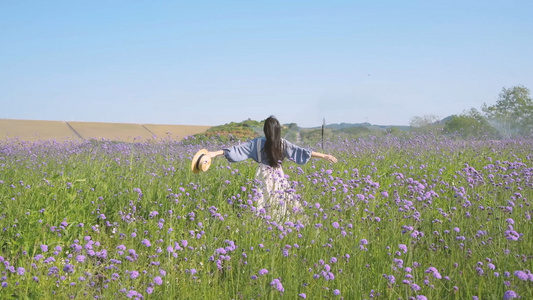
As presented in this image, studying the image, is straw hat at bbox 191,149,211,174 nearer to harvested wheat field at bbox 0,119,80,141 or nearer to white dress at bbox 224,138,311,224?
white dress at bbox 224,138,311,224

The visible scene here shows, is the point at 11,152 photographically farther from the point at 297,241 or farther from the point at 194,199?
the point at 297,241

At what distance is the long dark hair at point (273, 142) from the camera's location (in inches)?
215

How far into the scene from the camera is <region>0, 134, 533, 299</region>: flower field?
2965 millimetres

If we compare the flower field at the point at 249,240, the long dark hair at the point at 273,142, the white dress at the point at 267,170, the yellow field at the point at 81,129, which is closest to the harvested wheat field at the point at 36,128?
the yellow field at the point at 81,129

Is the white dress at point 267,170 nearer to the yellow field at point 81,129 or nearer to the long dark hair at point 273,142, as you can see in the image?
the long dark hair at point 273,142

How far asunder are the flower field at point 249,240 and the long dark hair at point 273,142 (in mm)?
346

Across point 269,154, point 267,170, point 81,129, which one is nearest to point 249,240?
point 267,170

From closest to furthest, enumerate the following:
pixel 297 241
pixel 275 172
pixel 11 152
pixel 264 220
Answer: pixel 297 241, pixel 264 220, pixel 275 172, pixel 11 152

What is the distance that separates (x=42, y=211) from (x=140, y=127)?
2459 cm

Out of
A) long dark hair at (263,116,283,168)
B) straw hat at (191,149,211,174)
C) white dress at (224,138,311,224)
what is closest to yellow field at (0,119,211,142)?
white dress at (224,138,311,224)

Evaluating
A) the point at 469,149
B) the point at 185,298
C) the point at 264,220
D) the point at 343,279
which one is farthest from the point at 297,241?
the point at 469,149

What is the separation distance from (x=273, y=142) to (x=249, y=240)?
190 centimetres

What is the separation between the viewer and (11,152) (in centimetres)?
885

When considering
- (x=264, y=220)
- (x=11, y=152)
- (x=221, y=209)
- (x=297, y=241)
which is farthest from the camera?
(x=11, y=152)
